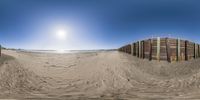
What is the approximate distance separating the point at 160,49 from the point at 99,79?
998cm

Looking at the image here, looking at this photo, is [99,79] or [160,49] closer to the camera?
[99,79]

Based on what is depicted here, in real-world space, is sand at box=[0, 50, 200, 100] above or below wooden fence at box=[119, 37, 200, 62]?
below

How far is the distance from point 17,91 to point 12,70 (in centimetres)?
421

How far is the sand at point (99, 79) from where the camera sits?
708 inches

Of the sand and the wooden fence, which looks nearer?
the sand

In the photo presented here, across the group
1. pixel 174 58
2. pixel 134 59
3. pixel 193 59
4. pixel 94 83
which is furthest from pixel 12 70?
pixel 193 59

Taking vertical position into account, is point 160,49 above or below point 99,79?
above

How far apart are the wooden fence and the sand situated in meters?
0.94

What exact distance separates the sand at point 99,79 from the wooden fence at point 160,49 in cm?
94

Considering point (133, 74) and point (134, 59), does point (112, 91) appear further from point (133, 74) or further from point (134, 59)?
point (134, 59)

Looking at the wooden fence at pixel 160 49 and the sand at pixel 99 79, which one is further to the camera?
the wooden fence at pixel 160 49

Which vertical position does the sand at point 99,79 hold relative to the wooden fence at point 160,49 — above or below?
below

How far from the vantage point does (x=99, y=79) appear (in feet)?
73.2

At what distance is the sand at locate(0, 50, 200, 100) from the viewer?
59.0ft
